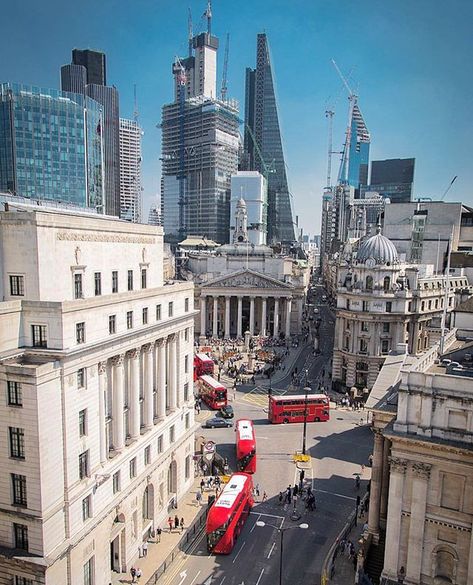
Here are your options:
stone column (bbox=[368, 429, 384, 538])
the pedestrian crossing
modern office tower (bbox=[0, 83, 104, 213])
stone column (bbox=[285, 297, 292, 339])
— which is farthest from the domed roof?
modern office tower (bbox=[0, 83, 104, 213])

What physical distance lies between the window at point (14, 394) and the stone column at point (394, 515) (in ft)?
73.3

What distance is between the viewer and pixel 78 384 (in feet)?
95.1

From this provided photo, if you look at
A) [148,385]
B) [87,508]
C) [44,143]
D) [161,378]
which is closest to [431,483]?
[87,508]

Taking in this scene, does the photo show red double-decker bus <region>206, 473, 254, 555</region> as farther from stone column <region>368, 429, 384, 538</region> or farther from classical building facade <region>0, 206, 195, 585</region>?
stone column <region>368, 429, 384, 538</region>

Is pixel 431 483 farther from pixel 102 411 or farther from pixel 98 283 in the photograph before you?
pixel 98 283

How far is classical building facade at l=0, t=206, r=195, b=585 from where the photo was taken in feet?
86.7

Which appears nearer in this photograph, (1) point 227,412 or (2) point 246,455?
(2) point 246,455

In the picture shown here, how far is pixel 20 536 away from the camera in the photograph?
2755cm

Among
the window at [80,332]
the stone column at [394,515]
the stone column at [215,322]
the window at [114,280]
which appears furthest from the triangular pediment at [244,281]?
the stone column at [394,515]

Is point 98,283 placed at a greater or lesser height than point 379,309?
greater

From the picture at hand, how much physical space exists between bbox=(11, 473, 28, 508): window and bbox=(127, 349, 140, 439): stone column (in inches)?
416

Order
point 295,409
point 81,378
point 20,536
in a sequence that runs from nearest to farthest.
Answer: point 20,536 < point 81,378 < point 295,409

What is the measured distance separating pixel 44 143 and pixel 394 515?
399 ft

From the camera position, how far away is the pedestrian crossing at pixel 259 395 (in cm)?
7050
